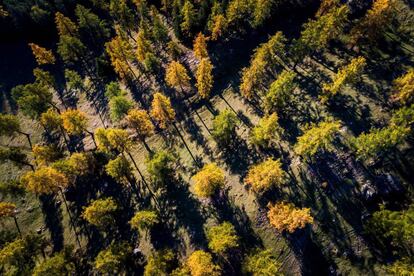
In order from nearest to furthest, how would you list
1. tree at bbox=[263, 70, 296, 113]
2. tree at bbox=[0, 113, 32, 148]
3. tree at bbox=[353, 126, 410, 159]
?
1. tree at bbox=[353, 126, 410, 159]
2. tree at bbox=[263, 70, 296, 113]
3. tree at bbox=[0, 113, 32, 148]

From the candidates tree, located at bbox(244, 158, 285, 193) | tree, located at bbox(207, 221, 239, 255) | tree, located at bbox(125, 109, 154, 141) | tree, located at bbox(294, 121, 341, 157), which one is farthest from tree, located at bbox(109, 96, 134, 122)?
tree, located at bbox(294, 121, 341, 157)

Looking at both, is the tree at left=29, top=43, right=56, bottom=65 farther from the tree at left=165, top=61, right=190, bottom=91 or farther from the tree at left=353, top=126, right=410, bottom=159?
the tree at left=353, top=126, right=410, bottom=159

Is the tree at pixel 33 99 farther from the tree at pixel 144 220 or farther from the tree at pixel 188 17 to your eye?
the tree at pixel 144 220

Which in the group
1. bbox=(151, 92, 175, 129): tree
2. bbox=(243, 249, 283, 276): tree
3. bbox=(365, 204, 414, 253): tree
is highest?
bbox=(151, 92, 175, 129): tree

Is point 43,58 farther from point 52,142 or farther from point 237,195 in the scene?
point 237,195

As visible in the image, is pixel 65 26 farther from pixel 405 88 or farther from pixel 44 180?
pixel 405 88

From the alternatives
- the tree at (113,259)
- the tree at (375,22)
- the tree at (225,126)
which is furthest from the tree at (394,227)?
the tree at (113,259)

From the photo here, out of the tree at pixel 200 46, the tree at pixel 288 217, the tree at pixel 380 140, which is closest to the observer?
the tree at pixel 380 140
